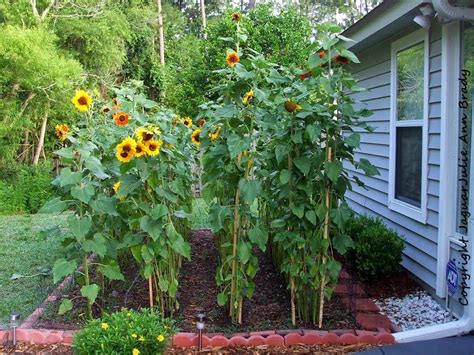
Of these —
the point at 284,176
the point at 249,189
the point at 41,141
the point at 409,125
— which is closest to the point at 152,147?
the point at 249,189

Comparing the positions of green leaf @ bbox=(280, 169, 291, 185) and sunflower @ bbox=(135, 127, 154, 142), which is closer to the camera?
sunflower @ bbox=(135, 127, 154, 142)

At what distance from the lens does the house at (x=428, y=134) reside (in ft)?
11.0

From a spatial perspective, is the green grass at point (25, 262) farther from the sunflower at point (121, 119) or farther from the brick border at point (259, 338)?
the sunflower at point (121, 119)

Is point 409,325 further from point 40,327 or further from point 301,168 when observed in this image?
point 40,327

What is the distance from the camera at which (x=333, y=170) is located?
9.96 ft

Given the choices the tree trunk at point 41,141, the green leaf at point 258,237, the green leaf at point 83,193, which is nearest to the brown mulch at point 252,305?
the green leaf at point 258,237

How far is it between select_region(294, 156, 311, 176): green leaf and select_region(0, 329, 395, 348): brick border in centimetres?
97

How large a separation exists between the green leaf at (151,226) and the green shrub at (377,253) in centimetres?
184

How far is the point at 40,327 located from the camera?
3.25 metres

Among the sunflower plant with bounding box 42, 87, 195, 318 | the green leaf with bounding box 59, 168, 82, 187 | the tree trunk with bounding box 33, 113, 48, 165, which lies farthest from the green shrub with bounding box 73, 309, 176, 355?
the tree trunk with bounding box 33, 113, 48, 165

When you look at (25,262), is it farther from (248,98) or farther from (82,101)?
(248,98)

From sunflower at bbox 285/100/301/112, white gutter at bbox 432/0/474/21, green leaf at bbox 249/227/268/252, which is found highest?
white gutter at bbox 432/0/474/21

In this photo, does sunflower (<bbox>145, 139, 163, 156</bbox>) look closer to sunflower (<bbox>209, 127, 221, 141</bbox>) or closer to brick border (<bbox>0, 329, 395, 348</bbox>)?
sunflower (<bbox>209, 127, 221, 141</bbox>)

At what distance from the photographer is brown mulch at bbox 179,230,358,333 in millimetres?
3279
